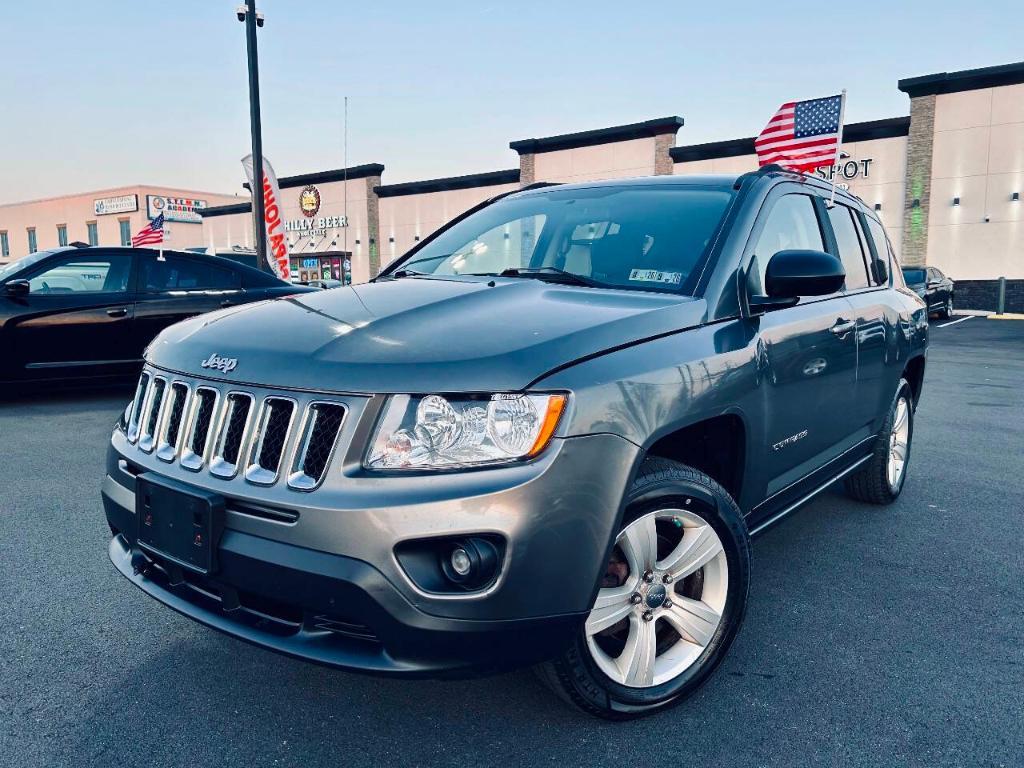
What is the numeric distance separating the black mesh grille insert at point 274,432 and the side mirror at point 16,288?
21.4 feet

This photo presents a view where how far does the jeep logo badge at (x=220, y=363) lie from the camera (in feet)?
7.19

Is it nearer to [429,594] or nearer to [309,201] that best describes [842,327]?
[429,594]

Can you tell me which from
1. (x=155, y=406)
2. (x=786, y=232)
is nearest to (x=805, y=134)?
(x=786, y=232)

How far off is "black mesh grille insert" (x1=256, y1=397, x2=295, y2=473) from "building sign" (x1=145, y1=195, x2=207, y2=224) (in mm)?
57247

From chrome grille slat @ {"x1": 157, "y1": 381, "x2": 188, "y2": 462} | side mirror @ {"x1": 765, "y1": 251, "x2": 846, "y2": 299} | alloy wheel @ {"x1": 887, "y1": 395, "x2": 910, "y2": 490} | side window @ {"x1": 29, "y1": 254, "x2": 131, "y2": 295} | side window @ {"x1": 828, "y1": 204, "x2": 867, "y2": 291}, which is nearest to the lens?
chrome grille slat @ {"x1": 157, "y1": 381, "x2": 188, "y2": 462}

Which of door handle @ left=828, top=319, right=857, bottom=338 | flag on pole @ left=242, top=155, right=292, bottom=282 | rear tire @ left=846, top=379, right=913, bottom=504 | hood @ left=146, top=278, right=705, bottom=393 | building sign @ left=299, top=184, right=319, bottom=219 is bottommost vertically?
rear tire @ left=846, top=379, right=913, bottom=504

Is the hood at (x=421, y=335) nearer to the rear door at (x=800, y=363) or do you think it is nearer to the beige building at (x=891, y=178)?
the rear door at (x=800, y=363)

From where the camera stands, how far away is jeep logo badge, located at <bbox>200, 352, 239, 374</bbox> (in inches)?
86.3

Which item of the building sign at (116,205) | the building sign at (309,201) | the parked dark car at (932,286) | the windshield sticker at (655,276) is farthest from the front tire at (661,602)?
the building sign at (116,205)

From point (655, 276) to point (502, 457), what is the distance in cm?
118

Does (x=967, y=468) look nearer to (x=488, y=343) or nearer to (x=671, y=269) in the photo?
(x=671, y=269)

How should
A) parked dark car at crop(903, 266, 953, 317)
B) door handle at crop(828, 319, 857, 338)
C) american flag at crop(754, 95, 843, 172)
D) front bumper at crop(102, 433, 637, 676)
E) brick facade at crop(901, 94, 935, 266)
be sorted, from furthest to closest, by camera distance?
brick facade at crop(901, 94, 935, 266) → parked dark car at crop(903, 266, 953, 317) → american flag at crop(754, 95, 843, 172) → door handle at crop(828, 319, 857, 338) → front bumper at crop(102, 433, 637, 676)

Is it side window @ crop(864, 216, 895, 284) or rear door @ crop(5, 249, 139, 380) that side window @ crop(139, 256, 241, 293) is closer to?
rear door @ crop(5, 249, 139, 380)

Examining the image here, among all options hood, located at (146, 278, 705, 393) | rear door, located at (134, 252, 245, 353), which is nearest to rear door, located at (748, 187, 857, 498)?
hood, located at (146, 278, 705, 393)
